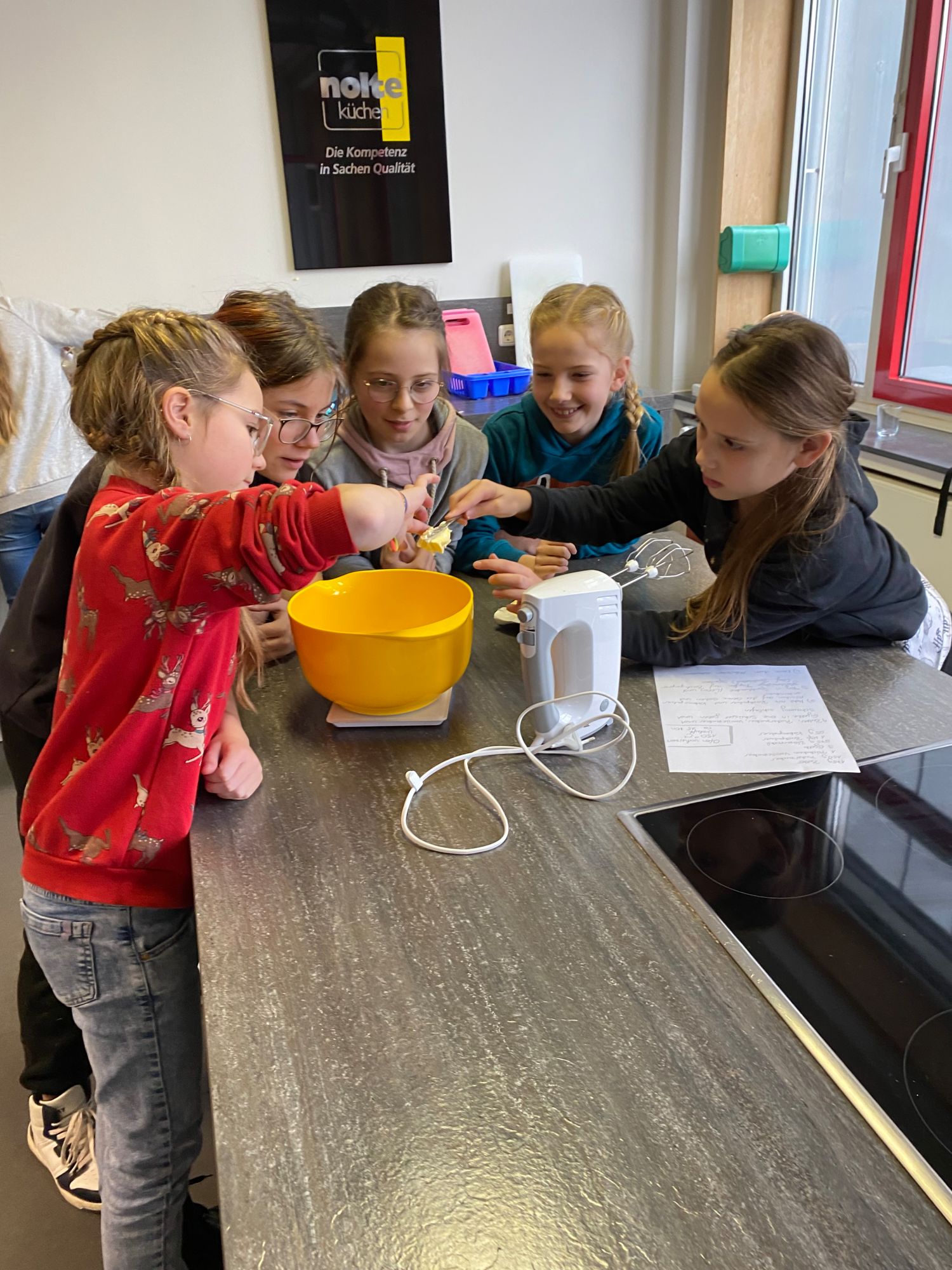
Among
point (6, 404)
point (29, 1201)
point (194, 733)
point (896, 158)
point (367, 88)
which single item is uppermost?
point (367, 88)

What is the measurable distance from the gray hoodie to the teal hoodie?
106 millimetres

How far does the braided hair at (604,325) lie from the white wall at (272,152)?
1380 millimetres

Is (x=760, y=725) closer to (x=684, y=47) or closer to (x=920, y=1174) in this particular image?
(x=920, y=1174)

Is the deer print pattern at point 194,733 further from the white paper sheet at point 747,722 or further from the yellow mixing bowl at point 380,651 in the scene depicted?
the white paper sheet at point 747,722

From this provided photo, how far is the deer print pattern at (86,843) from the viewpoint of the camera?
83 centimetres

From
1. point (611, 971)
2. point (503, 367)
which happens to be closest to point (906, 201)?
point (503, 367)

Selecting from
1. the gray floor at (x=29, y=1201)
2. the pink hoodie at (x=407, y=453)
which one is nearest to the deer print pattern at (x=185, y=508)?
the pink hoodie at (x=407, y=453)

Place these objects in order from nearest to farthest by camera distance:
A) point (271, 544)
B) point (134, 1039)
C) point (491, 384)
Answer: point (271, 544)
point (134, 1039)
point (491, 384)

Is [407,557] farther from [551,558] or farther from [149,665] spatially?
[149,665]

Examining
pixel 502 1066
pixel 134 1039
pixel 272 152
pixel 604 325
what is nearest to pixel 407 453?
pixel 604 325

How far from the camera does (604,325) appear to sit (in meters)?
1.57

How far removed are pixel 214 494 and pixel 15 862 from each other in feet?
5.67

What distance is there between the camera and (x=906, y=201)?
242 centimetres

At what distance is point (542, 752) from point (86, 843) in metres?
0.46
